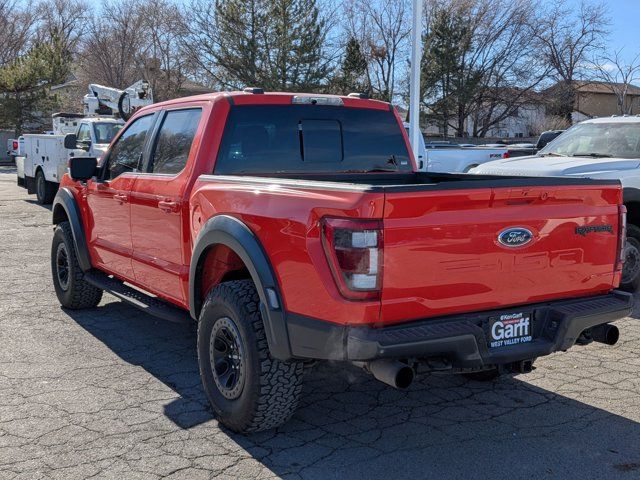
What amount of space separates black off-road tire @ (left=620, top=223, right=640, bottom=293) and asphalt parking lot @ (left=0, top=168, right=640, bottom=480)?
150 centimetres

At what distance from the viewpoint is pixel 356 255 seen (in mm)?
3215

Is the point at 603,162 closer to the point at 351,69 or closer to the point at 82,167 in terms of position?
the point at 82,167

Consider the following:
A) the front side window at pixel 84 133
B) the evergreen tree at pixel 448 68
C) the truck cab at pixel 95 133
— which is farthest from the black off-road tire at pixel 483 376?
the evergreen tree at pixel 448 68

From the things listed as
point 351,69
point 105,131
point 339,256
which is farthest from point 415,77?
point 351,69

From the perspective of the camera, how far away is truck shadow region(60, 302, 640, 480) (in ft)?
12.0

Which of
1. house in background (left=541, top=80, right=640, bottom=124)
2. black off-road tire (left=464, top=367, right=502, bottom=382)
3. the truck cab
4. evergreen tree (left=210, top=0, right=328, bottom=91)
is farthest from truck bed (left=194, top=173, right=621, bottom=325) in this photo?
evergreen tree (left=210, top=0, right=328, bottom=91)

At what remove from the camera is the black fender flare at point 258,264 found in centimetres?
356

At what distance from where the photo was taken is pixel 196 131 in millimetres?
4809

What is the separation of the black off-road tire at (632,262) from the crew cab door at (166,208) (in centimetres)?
489

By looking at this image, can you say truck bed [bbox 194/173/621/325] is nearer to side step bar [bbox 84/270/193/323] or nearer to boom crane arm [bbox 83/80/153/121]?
side step bar [bbox 84/270/193/323]

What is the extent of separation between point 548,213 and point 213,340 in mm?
2043

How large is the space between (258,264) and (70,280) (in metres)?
3.66

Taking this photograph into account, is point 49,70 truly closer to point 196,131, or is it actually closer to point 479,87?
point 479,87

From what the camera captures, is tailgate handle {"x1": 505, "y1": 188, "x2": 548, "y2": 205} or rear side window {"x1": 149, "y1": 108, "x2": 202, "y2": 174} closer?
tailgate handle {"x1": 505, "y1": 188, "x2": 548, "y2": 205}
